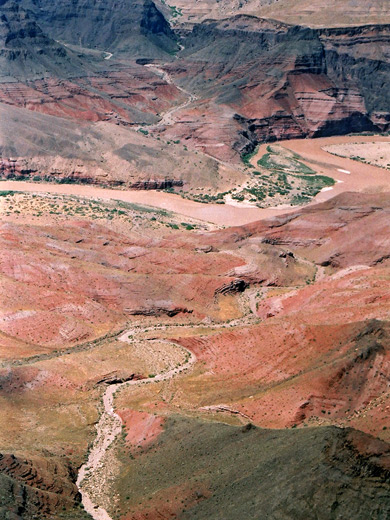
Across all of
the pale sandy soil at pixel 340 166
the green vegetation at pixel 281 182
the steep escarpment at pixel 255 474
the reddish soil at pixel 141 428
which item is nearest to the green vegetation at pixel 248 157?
the green vegetation at pixel 281 182

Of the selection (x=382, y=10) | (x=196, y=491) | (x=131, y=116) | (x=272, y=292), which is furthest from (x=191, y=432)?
(x=382, y=10)

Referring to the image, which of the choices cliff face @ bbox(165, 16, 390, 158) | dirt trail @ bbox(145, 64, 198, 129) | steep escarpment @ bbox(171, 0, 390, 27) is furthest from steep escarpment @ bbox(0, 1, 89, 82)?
steep escarpment @ bbox(171, 0, 390, 27)

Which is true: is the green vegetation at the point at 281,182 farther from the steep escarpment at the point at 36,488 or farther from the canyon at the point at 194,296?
the steep escarpment at the point at 36,488

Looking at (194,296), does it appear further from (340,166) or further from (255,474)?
(340,166)

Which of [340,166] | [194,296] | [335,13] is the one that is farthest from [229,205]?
[335,13]

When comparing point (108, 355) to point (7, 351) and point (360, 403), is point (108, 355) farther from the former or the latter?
point (360, 403)

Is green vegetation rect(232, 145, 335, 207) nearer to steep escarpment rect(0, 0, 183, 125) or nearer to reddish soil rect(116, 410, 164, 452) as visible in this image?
steep escarpment rect(0, 0, 183, 125)
